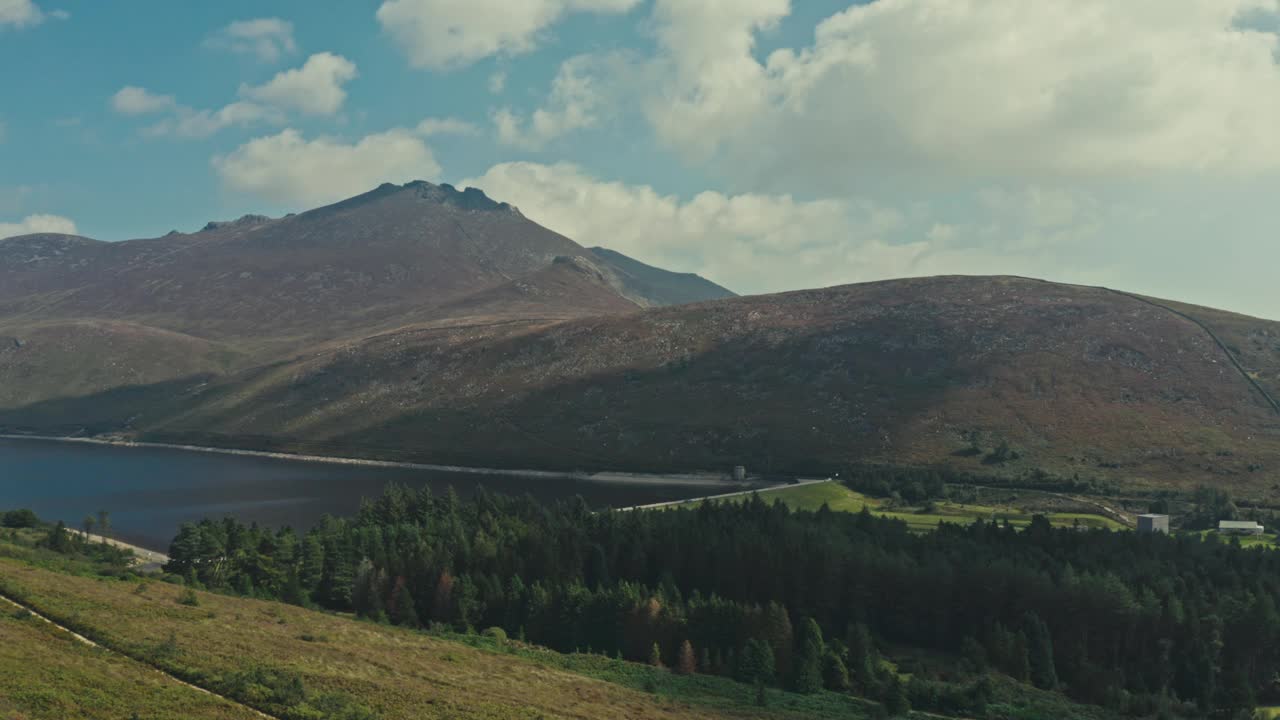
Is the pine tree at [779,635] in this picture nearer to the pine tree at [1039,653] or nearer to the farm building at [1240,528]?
the pine tree at [1039,653]

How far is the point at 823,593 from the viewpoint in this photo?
279ft

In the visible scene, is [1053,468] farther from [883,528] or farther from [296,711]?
[296,711]

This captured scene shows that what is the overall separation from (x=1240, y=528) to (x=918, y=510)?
44.5 metres

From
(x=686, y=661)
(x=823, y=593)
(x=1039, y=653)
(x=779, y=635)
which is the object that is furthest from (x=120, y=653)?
(x=1039, y=653)

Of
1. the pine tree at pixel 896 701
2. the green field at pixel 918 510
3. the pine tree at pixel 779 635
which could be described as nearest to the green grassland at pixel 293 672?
the pine tree at pixel 896 701

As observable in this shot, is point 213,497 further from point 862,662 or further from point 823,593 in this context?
point 862,662

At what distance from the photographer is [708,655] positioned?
67.8 metres

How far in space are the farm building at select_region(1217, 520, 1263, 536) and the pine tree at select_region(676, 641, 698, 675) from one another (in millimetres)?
99847

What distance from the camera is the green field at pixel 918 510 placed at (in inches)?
5355

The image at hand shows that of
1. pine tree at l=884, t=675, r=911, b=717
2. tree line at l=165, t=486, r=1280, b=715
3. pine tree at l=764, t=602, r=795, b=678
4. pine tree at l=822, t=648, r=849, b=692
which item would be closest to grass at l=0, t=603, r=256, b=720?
tree line at l=165, t=486, r=1280, b=715

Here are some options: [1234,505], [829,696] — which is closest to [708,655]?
[829,696]

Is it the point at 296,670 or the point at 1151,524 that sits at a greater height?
the point at 296,670

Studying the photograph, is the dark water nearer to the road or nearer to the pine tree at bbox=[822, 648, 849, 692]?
the road

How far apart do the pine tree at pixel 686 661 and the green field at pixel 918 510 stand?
6113 centimetres
